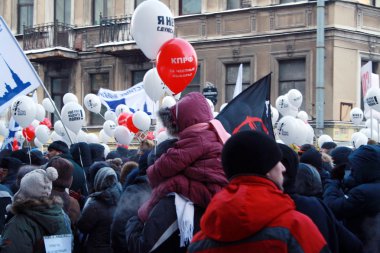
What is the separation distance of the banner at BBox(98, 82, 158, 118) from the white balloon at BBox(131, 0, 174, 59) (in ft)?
28.7

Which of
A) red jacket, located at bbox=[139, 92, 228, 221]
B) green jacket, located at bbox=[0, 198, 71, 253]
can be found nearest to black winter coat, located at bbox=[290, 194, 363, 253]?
red jacket, located at bbox=[139, 92, 228, 221]

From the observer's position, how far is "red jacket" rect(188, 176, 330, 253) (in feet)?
8.82

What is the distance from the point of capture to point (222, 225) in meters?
2.73

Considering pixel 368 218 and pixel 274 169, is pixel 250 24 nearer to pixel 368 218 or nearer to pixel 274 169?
pixel 368 218

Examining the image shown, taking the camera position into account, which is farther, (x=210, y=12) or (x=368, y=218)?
(x=210, y=12)

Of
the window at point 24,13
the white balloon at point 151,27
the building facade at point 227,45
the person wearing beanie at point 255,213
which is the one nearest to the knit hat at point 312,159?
the white balloon at point 151,27

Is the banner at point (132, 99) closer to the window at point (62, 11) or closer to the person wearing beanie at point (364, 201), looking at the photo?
the window at point (62, 11)

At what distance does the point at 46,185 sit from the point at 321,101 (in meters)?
12.6

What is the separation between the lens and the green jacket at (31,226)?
4.41 metres

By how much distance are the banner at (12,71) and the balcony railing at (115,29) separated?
15.9m

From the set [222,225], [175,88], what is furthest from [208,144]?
[175,88]

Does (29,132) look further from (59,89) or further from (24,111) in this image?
(59,89)

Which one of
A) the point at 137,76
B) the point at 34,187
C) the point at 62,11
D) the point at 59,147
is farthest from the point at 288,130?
the point at 62,11

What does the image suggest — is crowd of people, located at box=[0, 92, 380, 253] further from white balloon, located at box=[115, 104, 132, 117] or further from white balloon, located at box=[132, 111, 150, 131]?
white balloon, located at box=[115, 104, 132, 117]
